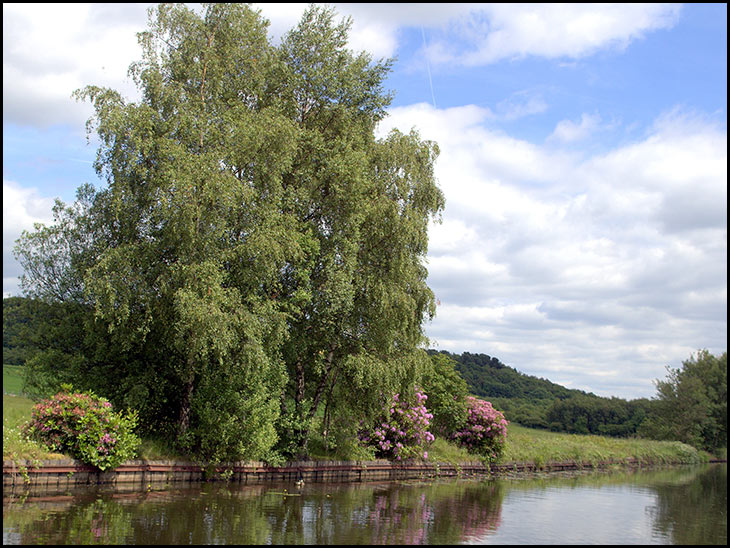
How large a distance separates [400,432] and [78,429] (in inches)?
591

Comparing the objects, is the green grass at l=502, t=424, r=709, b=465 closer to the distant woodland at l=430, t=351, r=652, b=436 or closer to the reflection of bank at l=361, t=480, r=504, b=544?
the reflection of bank at l=361, t=480, r=504, b=544

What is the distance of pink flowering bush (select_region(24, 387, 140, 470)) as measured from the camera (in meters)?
17.5

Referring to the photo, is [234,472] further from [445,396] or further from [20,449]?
[445,396]

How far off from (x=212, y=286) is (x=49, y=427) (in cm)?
595

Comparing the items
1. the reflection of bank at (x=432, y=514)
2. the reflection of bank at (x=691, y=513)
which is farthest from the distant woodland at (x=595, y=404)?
the reflection of bank at (x=691, y=513)

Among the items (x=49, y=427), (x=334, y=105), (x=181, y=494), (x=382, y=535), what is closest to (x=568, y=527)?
(x=382, y=535)

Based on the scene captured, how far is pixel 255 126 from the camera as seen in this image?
74.1ft

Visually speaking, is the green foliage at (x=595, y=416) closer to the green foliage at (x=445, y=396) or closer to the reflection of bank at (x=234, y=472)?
the reflection of bank at (x=234, y=472)

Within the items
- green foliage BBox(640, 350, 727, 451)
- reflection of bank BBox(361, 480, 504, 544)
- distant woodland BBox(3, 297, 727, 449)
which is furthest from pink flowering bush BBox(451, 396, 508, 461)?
green foliage BBox(640, 350, 727, 451)

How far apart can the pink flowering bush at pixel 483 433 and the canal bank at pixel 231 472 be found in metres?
0.90

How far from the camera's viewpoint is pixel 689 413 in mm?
69812

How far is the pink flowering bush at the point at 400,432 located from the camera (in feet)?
94.4

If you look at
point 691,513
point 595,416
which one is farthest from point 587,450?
point 595,416

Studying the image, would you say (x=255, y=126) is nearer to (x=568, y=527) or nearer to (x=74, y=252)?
(x=74, y=252)
